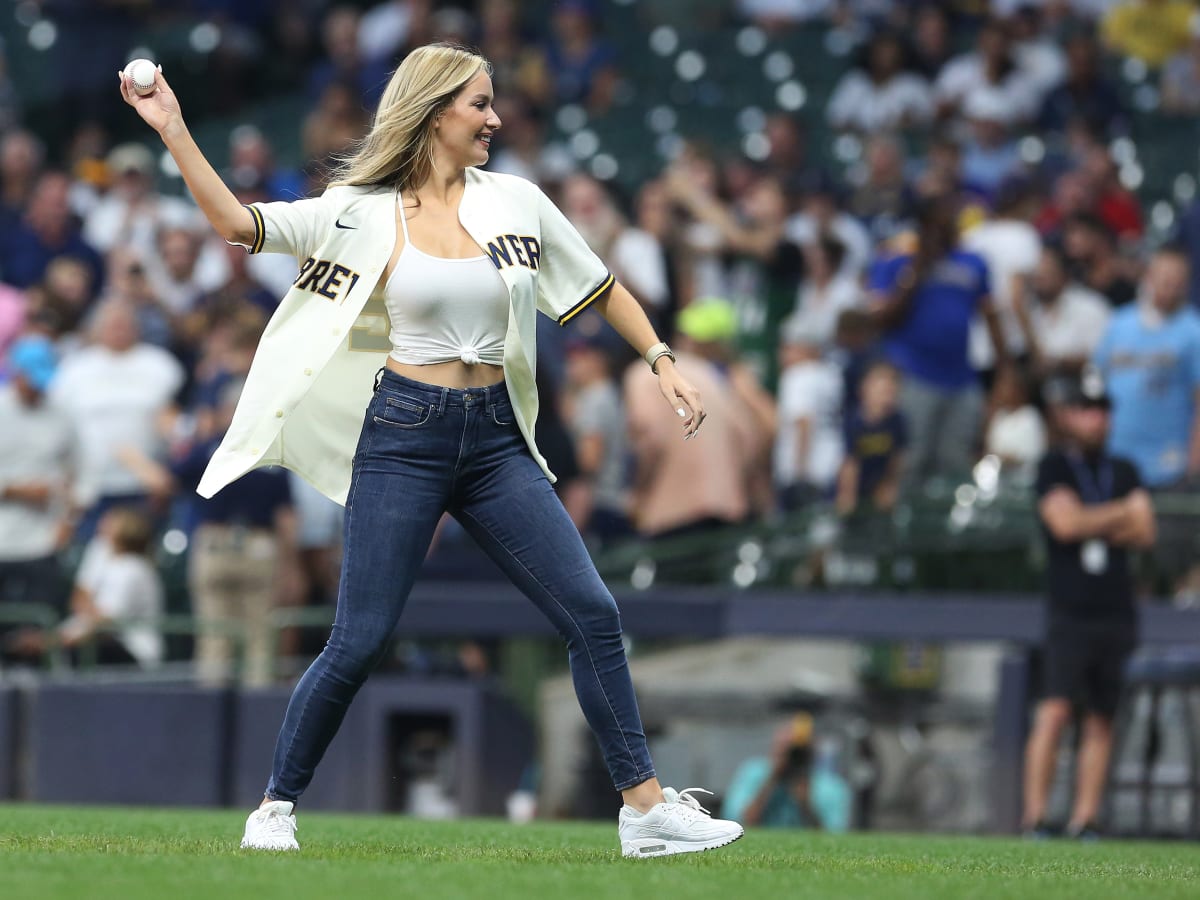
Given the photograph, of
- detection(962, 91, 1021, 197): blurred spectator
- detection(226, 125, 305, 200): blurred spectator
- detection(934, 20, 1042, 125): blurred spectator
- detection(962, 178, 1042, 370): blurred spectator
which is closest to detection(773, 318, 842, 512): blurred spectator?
detection(962, 178, 1042, 370): blurred spectator

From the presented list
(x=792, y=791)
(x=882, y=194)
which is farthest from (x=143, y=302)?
(x=792, y=791)

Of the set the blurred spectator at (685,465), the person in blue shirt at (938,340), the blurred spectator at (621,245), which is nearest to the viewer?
the blurred spectator at (685,465)

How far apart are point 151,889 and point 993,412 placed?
9246 millimetres

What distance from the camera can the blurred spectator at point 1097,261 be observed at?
14.2 m

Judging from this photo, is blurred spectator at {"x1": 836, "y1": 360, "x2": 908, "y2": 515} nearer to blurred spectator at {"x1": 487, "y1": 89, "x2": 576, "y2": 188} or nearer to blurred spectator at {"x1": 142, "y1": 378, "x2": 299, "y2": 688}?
blurred spectator at {"x1": 142, "y1": 378, "x2": 299, "y2": 688}

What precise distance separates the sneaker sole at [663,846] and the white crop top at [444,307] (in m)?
1.42

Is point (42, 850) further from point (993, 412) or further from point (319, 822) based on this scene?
point (993, 412)

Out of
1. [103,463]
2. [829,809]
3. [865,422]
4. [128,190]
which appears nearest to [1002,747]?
[829,809]

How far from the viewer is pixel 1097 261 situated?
14.3m

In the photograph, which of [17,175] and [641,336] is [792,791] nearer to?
[641,336]

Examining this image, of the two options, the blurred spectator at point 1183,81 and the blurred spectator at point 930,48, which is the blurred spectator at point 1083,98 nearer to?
the blurred spectator at point 1183,81

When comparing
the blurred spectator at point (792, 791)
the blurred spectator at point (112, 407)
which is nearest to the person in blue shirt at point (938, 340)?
the blurred spectator at point (792, 791)

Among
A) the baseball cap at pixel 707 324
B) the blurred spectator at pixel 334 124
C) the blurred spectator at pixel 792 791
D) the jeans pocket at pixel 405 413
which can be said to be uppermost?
the blurred spectator at pixel 334 124

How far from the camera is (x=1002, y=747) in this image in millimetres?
11445
